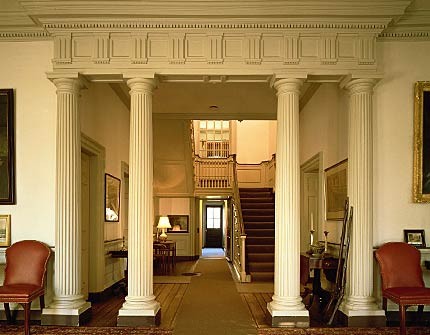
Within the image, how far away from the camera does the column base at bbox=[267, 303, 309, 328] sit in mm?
5586

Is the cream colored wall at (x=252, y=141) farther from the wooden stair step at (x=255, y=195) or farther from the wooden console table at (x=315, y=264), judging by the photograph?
the wooden console table at (x=315, y=264)

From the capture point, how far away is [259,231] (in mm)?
12266

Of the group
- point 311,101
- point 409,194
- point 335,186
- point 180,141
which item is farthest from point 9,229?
point 180,141

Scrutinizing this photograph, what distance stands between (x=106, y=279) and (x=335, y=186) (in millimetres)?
4082

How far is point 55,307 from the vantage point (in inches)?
223

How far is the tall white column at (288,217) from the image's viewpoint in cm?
564

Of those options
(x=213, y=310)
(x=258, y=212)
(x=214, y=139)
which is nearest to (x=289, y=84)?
(x=213, y=310)

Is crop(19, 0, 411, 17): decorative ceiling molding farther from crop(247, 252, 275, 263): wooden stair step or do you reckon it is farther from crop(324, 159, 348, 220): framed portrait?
crop(247, 252, 275, 263): wooden stair step

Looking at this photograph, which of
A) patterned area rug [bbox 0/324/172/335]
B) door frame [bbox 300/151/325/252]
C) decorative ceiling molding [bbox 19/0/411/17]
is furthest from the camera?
door frame [bbox 300/151/325/252]

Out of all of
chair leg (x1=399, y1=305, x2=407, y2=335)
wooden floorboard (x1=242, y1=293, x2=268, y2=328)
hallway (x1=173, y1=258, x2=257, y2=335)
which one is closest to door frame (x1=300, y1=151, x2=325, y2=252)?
wooden floorboard (x1=242, y1=293, x2=268, y2=328)

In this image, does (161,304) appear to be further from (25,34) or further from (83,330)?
→ (25,34)

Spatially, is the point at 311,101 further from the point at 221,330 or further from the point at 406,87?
the point at 221,330

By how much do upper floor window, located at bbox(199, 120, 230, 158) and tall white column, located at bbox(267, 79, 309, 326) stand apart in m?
12.4

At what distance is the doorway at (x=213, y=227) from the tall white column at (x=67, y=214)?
1786 centimetres
